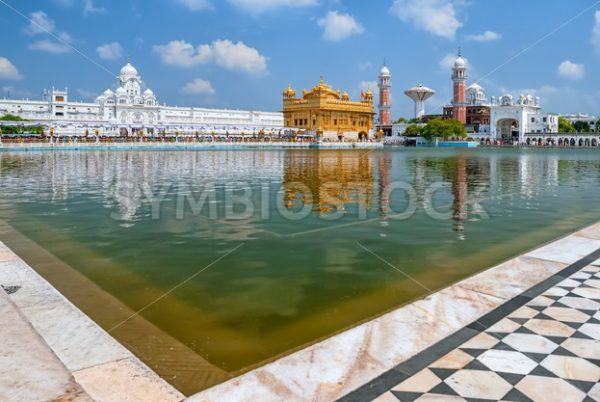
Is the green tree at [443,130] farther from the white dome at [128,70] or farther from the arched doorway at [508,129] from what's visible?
the white dome at [128,70]

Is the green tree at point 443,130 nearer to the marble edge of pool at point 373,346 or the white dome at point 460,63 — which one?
the white dome at point 460,63

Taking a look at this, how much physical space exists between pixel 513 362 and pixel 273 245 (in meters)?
4.20

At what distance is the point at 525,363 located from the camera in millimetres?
3016

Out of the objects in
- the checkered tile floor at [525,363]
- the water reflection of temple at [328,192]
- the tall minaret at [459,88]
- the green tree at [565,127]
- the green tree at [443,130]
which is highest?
the tall minaret at [459,88]

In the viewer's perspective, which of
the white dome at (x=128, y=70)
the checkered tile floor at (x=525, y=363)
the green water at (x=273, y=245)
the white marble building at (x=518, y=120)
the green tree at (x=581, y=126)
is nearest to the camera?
the checkered tile floor at (x=525, y=363)

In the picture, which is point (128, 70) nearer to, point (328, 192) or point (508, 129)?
point (508, 129)

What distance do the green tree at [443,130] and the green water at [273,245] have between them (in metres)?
74.3

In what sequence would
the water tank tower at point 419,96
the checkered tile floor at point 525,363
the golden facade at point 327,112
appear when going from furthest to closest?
the water tank tower at point 419,96, the golden facade at point 327,112, the checkered tile floor at point 525,363

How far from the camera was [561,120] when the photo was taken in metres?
102

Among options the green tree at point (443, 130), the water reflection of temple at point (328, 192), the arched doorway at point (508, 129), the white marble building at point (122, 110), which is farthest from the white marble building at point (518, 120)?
the water reflection of temple at point (328, 192)

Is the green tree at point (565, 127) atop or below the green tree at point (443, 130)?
atop

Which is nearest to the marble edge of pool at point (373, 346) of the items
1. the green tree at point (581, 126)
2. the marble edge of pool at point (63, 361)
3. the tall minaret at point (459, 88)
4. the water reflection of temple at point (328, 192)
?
the marble edge of pool at point (63, 361)

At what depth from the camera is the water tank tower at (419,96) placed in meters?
112

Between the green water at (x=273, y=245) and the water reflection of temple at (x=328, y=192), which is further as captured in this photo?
the water reflection of temple at (x=328, y=192)
